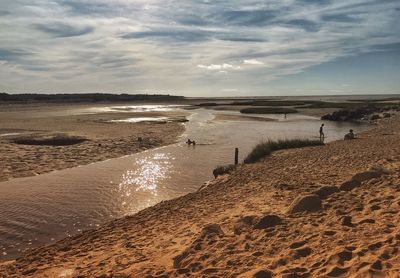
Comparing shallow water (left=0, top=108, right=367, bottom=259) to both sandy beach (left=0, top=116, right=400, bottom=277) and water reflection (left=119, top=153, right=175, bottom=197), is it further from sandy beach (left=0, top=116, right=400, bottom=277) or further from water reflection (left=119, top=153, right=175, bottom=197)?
sandy beach (left=0, top=116, right=400, bottom=277)

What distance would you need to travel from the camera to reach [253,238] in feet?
28.9

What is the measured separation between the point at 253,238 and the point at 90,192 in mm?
9728

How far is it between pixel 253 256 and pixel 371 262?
2202 mm

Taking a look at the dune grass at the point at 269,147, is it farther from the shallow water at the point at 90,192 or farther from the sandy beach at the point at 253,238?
the sandy beach at the point at 253,238

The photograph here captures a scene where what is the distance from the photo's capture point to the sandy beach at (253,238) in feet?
23.4

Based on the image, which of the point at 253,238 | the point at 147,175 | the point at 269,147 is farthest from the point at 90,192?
the point at 269,147

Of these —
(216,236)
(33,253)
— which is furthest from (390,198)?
(33,253)

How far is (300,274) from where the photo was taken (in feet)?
21.8

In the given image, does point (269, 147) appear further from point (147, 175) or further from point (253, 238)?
point (253, 238)

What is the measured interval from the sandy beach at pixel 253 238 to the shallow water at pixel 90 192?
4.38 ft

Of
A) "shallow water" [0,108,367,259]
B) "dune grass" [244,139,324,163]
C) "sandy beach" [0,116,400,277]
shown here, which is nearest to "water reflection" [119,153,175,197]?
"shallow water" [0,108,367,259]

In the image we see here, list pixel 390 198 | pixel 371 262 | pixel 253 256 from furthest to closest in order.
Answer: pixel 390 198
pixel 253 256
pixel 371 262

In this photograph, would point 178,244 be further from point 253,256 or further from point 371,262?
point 371,262

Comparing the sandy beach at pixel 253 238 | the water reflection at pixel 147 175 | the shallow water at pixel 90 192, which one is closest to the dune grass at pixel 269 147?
the shallow water at pixel 90 192
